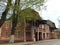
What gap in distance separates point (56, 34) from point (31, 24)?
2026cm

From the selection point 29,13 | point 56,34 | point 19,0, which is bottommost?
point 56,34

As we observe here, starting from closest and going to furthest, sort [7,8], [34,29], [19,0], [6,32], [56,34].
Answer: [7,8]
[19,0]
[6,32]
[34,29]
[56,34]

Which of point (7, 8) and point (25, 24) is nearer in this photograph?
point (7, 8)

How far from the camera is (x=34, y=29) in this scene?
201 ft

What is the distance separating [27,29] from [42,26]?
9.21 m

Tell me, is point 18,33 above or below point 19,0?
below

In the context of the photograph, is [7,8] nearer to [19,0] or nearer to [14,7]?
[14,7]

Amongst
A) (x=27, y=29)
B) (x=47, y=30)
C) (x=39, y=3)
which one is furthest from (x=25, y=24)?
(x=39, y=3)

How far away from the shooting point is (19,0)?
38.9 meters

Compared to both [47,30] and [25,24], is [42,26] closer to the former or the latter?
[47,30]

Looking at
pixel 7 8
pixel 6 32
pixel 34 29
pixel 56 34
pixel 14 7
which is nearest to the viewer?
pixel 7 8

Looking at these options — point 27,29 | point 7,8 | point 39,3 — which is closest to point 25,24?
point 27,29

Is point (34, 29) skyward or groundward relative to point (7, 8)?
groundward

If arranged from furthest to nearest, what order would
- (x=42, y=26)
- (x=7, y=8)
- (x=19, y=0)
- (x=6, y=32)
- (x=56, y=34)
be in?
(x=56, y=34)
(x=42, y=26)
(x=6, y=32)
(x=19, y=0)
(x=7, y=8)
